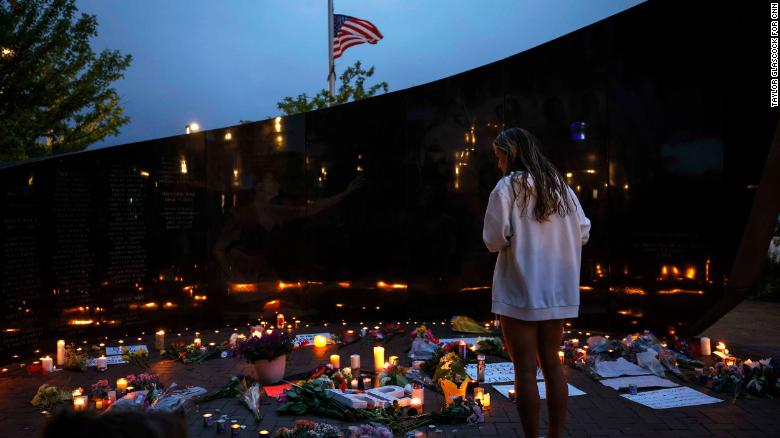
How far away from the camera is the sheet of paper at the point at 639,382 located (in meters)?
5.04

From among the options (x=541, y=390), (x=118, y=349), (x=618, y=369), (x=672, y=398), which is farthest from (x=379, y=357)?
(x=118, y=349)

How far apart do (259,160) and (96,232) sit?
8.31 ft

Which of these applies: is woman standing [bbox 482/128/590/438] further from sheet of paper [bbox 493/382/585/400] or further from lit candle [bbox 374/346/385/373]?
lit candle [bbox 374/346/385/373]

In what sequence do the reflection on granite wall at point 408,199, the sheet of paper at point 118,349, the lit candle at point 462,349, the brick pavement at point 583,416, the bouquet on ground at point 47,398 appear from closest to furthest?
the brick pavement at point 583,416 → the bouquet on ground at point 47,398 → the lit candle at point 462,349 → the reflection on granite wall at point 408,199 → the sheet of paper at point 118,349

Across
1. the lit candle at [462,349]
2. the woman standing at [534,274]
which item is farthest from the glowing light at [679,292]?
the woman standing at [534,274]

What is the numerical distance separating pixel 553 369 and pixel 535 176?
3.47 feet

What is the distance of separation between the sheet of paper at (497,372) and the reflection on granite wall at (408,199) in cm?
241

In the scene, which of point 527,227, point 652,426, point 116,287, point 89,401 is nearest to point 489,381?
point 652,426

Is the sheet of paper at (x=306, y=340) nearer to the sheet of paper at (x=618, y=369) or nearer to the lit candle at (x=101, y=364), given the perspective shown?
the lit candle at (x=101, y=364)

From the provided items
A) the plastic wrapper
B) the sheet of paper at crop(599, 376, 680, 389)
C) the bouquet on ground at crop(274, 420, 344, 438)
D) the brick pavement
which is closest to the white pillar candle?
the sheet of paper at crop(599, 376, 680, 389)

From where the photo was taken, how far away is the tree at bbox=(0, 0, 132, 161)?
471 inches

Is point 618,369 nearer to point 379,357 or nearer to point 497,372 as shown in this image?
point 497,372

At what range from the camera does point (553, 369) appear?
10.4ft

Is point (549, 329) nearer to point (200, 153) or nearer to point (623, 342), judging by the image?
point (623, 342)
